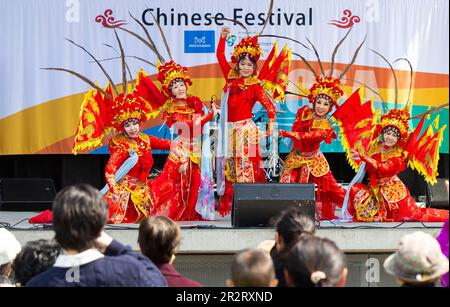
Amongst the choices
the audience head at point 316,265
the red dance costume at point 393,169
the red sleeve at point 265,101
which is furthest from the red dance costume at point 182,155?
the audience head at point 316,265

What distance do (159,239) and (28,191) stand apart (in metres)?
4.04

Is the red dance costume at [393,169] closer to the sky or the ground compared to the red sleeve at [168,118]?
closer to the ground

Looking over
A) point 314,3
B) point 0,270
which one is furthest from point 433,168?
point 0,270

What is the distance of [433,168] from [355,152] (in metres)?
0.55

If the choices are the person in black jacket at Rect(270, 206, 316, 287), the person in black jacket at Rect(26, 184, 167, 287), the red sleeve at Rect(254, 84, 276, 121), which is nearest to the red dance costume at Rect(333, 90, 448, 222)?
the red sleeve at Rect(254, 84, 276, 121)

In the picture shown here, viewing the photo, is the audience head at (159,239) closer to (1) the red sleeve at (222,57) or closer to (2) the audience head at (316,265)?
(2) the audience head at (316,265)

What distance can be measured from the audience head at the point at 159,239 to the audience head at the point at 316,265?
492 millimetres

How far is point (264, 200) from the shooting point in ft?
16.1

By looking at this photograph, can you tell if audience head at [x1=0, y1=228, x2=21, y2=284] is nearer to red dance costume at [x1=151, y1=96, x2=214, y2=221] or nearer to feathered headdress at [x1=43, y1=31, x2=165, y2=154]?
feathered headdress at [x1=43, y1=31, x2=165, y2=154]

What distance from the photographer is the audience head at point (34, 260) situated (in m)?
2.54

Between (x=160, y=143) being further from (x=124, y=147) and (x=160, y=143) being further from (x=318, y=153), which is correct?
(x=318, y=153)

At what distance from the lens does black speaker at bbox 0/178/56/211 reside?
20.9 feet

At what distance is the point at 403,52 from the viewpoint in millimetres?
6711
